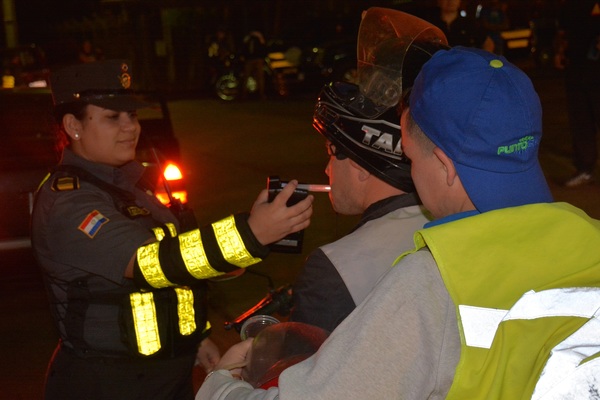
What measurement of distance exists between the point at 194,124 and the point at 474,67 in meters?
16.0

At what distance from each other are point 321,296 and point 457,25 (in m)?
5.92

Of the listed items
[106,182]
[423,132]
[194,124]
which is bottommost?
[194,124]

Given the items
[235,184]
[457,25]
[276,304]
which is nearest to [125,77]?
[276,304]

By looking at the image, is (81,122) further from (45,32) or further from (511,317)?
(45,32)

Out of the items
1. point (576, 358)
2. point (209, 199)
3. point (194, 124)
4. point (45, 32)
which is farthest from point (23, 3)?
point (576, 358)

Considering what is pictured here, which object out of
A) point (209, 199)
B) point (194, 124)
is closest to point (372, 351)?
point (209, 199)

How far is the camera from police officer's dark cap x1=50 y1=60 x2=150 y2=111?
333 centimetres

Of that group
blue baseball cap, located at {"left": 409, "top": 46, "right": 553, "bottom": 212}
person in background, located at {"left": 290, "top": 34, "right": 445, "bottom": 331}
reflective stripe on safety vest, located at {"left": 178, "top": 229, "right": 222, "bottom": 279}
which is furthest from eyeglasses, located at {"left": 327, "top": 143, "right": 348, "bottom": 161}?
blue baseball cap, located at {"left": 409, "top": 46, "right": 553, "bottom": 212}

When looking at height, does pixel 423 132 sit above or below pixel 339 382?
above

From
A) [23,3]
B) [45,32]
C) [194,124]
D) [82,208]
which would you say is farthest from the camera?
[23,3]

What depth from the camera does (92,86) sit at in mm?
3340

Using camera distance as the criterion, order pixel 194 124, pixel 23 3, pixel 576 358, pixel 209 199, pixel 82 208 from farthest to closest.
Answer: pixel 23 3 → pixel 194 124 → pixel 209 199 → pixel 82 208 → pixel 576 358

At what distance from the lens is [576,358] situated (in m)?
1.40

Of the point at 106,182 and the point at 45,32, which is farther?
the point at 45,32
